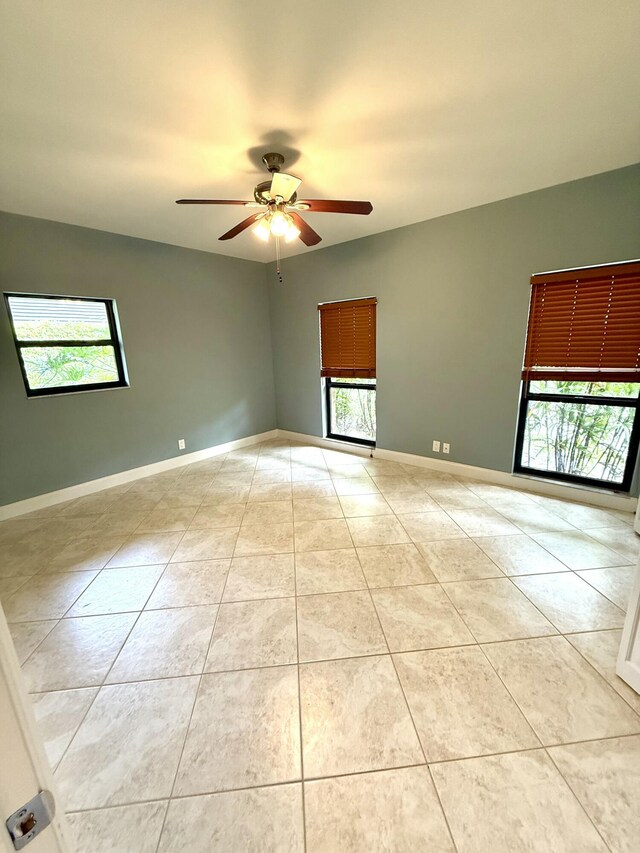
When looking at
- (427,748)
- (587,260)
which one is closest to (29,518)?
(427,748)

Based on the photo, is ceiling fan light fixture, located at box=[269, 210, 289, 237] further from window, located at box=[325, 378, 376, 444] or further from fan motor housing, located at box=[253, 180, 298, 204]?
window, located at box=[325, 378, 376, 444]

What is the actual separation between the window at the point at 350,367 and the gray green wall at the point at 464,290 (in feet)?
0.44

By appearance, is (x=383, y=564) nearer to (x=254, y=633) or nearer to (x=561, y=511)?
(x=254, y=633)

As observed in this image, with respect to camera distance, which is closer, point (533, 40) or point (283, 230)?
point (533, 40)

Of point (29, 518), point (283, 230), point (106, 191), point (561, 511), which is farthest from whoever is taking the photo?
point (29, 518)

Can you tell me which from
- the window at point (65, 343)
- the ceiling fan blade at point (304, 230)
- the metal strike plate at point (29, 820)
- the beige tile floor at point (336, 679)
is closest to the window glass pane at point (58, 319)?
the window at point (65, 343)

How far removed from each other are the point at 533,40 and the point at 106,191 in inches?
107

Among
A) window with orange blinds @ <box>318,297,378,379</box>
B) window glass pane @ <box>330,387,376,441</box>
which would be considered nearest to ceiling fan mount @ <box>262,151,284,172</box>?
window with orange blinds @ <box>318,297,378,379</box>

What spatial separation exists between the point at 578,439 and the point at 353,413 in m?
2.36

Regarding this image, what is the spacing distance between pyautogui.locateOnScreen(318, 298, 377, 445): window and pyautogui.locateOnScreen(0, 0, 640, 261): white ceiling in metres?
1.50

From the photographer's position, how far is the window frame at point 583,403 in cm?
257

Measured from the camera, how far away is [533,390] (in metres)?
2.96

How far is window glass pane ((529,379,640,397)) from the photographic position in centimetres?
255

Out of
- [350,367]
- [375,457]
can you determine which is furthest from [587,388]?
[350,367]
